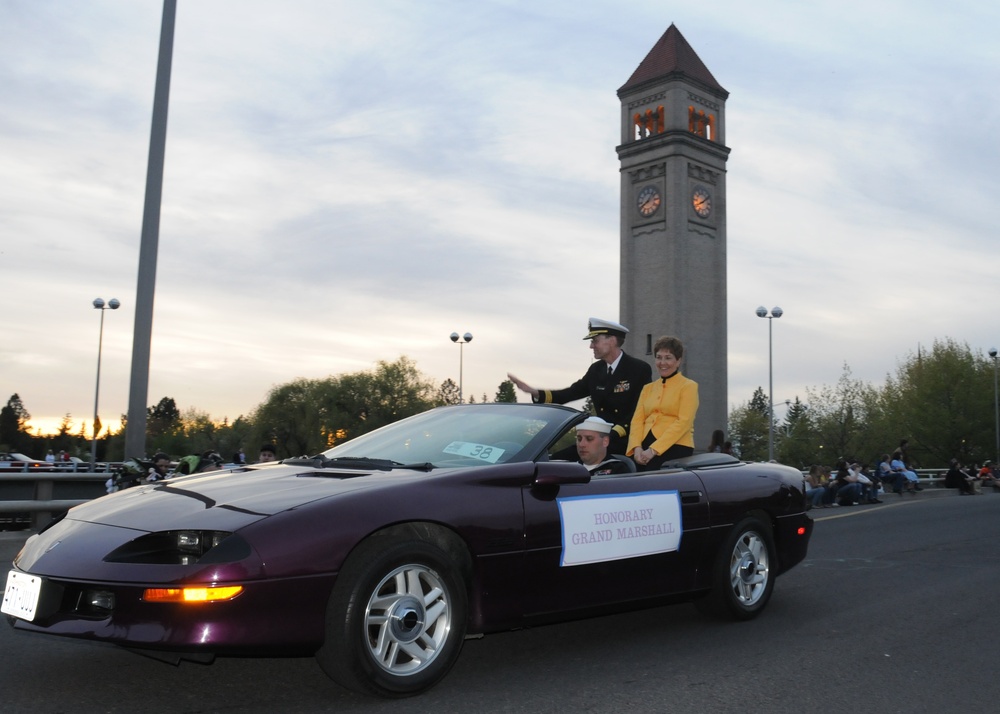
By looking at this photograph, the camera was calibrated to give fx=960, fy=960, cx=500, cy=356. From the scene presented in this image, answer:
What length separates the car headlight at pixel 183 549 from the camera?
11.7 feet

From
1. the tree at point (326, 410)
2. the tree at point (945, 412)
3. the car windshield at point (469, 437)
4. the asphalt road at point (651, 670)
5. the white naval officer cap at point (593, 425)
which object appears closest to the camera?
the asphalt road at point (651, 670)

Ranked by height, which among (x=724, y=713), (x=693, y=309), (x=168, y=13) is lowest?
(x=724, y=713)

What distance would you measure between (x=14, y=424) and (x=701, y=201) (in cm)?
10182

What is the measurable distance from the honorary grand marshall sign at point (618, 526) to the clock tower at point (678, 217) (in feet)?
180

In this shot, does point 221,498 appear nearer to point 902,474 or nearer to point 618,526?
point 618,526

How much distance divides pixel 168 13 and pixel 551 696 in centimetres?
1180

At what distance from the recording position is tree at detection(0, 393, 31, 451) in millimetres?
121656

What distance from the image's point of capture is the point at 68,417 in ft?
445

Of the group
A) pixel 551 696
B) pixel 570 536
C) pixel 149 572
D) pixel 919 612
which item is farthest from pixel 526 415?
pixel 919 612

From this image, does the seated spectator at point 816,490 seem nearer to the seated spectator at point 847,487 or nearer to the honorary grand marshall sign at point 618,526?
the seated spectator at point 847,487

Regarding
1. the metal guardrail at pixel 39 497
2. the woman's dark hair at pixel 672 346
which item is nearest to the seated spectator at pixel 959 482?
the metal guardrail at pixel 39 497

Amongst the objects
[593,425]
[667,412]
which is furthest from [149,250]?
[593,425]

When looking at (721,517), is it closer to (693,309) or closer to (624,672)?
(624,672)

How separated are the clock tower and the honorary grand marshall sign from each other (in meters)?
54.8
